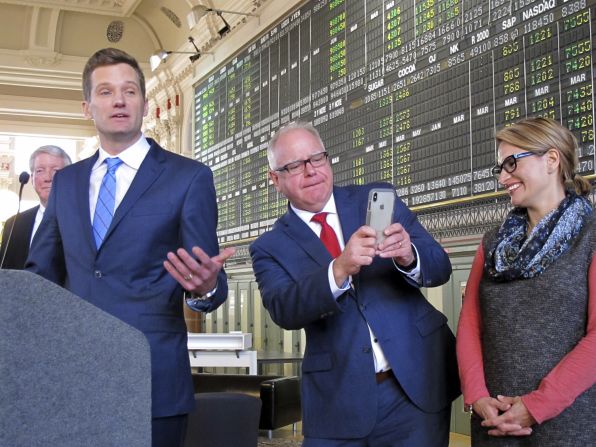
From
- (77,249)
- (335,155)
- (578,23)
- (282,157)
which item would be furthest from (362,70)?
(77,249)

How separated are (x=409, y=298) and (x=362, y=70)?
5615mm

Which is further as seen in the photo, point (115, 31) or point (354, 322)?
point (115, 31)

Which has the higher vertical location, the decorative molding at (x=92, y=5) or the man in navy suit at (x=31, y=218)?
the decorative molding at (x=92, y=5)

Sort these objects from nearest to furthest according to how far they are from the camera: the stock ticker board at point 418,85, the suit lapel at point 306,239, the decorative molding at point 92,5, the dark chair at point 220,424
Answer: the suit lapel at point 306,239, the dark chair at point 220,424, the stock ticker board at point 418,85, the decorative molding at point 92,5

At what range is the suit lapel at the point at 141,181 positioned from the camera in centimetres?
228

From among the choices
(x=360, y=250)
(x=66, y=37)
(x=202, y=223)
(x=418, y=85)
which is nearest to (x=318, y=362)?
(x=360, y=250)

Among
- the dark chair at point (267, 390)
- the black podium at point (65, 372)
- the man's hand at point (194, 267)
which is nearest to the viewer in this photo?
the black podium at point (65, 372)

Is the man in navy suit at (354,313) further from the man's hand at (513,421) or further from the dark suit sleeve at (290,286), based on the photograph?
the man's hand at (513,421)

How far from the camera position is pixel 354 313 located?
2.53 m

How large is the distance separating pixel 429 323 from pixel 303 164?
24.7 inches

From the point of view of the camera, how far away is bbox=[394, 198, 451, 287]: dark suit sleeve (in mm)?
2516

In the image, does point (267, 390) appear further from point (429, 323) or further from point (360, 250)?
point (360, 250)

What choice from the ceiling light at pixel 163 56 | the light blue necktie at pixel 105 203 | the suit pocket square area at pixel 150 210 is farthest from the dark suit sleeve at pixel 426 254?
the ceiling light at pixel 163 56

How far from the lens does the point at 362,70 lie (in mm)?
7945
